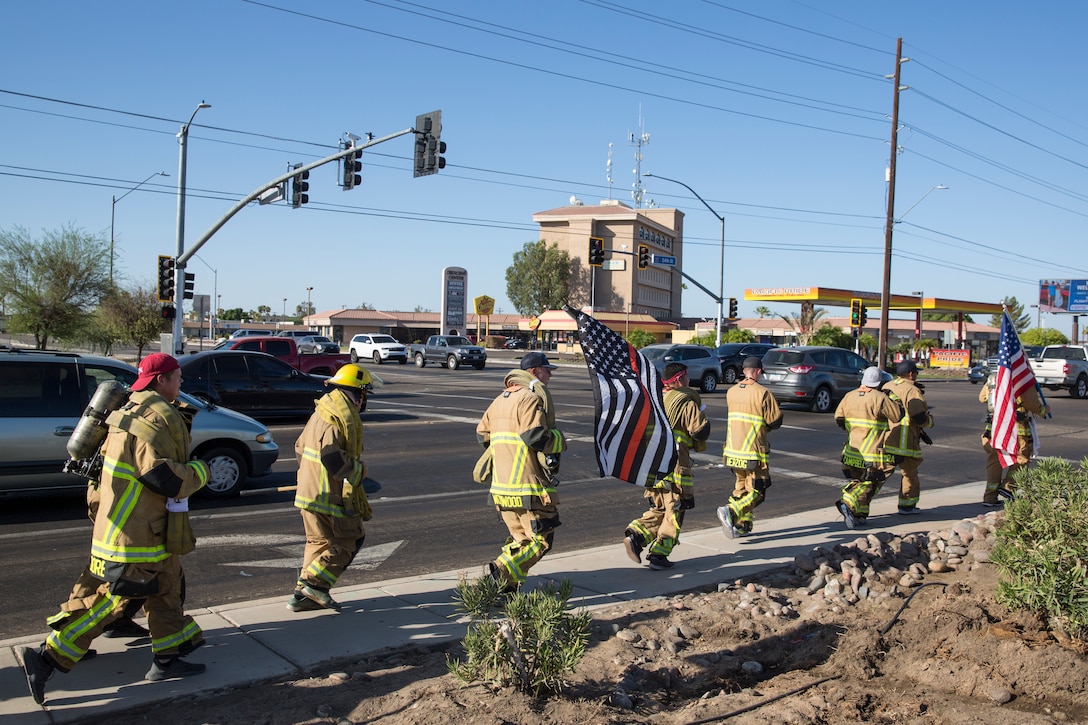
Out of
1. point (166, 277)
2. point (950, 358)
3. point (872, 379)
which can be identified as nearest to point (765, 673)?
point (872, 379)

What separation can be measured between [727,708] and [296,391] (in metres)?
15.4

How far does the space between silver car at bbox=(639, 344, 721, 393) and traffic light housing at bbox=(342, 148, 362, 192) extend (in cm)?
1269

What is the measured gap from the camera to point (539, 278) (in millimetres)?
96812

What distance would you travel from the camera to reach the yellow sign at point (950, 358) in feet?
184

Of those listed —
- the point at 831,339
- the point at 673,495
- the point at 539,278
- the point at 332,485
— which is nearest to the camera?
the point at 332,485

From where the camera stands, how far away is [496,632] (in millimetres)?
4285

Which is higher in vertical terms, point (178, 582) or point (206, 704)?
point (178, 582)

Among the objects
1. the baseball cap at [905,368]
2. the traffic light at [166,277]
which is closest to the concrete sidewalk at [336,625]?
the baseball cap at [905,368]

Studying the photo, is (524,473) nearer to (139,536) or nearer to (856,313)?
(139,536)

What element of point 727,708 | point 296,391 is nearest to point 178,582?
point 727,708

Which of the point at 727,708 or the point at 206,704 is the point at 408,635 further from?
the point at 727,708

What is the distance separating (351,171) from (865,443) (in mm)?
17378

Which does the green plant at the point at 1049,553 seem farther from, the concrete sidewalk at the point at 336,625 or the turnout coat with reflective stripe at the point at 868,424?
the turnout coat with reflective stripe at the point at 868,424

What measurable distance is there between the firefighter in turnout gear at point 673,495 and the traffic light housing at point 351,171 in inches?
681
